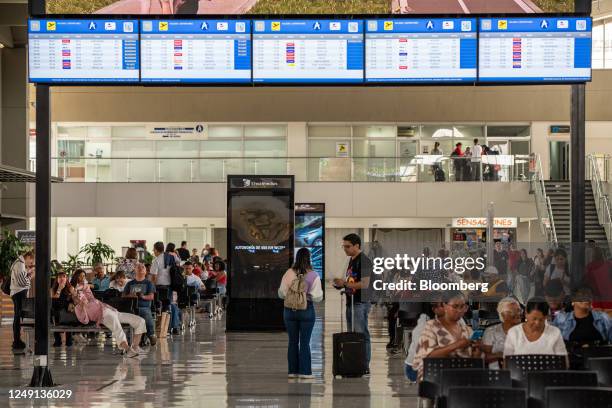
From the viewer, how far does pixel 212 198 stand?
3969cm

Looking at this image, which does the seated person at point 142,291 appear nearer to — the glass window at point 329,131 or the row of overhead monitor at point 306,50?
the row of overhead monitor at point 306,50

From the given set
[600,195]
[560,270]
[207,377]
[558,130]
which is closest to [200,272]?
[600,195]

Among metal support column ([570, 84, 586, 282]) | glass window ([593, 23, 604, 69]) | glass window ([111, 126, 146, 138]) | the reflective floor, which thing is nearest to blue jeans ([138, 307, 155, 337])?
the reflective floor

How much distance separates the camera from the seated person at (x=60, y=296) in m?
19.8

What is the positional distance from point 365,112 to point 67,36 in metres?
32.1

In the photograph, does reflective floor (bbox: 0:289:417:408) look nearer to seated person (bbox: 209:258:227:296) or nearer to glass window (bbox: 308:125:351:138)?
seated person (bbox: 209:258:227:296)

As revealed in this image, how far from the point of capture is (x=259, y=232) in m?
22.4

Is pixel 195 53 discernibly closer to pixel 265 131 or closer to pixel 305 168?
pixel 305 168

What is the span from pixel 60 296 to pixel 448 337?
1040cm

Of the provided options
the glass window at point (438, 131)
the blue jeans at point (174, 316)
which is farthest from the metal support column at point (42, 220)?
the glass window at point (438, 131)

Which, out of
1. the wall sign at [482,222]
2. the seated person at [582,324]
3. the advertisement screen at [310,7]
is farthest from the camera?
the wall sign at [482,222]

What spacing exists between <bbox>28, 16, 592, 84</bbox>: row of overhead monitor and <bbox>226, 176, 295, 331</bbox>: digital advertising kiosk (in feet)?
27.8

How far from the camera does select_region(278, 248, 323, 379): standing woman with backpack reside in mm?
14955

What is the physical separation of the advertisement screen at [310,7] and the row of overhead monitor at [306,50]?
0.15m
